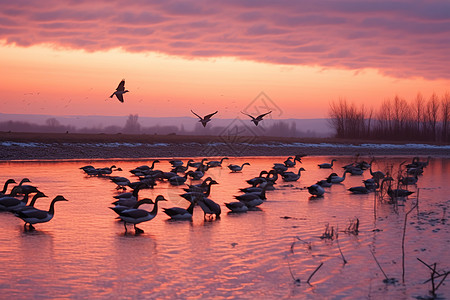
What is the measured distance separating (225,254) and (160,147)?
4742 cm

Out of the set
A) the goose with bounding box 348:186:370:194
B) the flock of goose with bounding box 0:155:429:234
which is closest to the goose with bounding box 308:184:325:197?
the flock of goose with bounding box 0:155:429:234

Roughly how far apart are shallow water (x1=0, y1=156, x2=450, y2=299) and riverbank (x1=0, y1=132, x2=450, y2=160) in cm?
3014

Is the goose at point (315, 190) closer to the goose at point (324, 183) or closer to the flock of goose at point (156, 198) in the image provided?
the flock of goose at point (156, 198)

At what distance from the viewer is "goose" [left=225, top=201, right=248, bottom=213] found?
17.8 metres

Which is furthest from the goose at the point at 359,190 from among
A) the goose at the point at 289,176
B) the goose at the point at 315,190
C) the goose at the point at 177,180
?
the goose at the point at 177,180

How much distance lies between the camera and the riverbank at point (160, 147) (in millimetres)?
48500

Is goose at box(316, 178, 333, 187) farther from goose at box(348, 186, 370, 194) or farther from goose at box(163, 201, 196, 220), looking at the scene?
goose at box(163, 201, 196, 220)

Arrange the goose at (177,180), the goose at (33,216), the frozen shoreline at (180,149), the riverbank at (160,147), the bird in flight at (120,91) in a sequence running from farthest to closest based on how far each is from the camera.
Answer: the riverbank at (160,147) < the frozen shoreline at (180,149) < the goose at (177,180) < the bird in flight at (120,91) < the goose at (33,216)

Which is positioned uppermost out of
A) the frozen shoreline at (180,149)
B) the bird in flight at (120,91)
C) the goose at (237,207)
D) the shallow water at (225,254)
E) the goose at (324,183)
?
the bird in flight at (120,91)

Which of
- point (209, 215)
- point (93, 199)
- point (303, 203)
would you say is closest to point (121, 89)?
point (93, 199)

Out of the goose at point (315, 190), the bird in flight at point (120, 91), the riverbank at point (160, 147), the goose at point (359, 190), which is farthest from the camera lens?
the riverbank at point (160, 147)

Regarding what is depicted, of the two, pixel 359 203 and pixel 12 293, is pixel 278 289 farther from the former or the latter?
pixel 359 203

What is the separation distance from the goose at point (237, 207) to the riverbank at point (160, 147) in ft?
101

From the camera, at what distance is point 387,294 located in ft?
29.5
